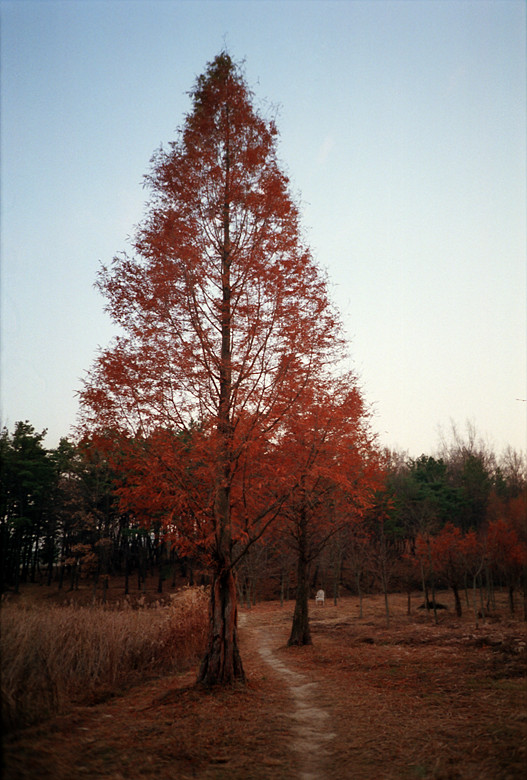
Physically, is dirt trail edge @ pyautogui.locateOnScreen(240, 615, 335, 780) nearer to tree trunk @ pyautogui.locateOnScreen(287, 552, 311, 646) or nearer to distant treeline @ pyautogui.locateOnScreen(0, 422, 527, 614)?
tree trunk @ pyautogui.locateOnScreen(287, 552, 311, 646)

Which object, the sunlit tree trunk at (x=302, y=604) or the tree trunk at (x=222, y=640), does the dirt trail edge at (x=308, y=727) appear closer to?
the tree trunk at (x=222, y=640)

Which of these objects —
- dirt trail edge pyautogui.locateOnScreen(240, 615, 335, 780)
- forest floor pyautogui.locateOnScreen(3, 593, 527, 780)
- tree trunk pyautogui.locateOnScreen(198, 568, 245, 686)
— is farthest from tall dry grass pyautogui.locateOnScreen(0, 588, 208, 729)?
dirt trail edge pyautogui.locateOnScreen(240, 615, 335, 780)

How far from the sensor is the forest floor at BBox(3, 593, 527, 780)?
14.4ft

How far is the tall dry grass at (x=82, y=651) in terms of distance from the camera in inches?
219

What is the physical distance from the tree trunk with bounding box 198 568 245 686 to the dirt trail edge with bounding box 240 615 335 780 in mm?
1186

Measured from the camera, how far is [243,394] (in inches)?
329

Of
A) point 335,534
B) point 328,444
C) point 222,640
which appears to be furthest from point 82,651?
point 335,534

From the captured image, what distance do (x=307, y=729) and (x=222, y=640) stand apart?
2408 millimetres

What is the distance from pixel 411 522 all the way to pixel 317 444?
3688 centimetres

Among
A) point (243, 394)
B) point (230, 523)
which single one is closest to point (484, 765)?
point (230, 523)

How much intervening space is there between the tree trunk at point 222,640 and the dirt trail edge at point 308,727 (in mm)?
1186

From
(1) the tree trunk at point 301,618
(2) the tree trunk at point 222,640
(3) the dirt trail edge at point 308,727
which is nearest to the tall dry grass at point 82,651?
(2) the tree trunk at point 222,640

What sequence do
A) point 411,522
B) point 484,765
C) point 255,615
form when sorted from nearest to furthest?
point 484,765
point 255,615
point 411,522

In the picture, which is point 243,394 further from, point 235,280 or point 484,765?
point 484,765
